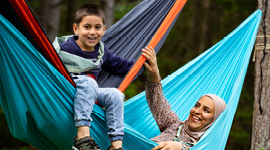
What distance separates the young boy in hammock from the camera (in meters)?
1.70

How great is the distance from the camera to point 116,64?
2.23 metres

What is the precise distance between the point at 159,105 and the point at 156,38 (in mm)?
456

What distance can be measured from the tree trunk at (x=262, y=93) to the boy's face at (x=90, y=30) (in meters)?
1.51

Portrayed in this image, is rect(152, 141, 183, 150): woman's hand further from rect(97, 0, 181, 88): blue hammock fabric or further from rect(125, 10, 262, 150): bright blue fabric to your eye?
rect(97, 0, 181, 88): blue hammock fabric

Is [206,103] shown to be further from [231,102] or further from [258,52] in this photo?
[258,52]

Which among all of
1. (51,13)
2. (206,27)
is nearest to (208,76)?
(51,13)

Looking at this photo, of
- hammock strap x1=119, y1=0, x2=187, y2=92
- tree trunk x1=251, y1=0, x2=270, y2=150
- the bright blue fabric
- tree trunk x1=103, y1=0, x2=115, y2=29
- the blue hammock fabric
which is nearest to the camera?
hammock strap x1=119, y1=0, x2=187, y2=92

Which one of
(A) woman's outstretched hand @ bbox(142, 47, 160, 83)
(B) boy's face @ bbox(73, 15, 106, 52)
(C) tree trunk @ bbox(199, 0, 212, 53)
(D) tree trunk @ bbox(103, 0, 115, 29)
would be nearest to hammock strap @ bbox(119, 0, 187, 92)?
(A) woman's outstretched hand @ bbox(142, 47, 160, 83)

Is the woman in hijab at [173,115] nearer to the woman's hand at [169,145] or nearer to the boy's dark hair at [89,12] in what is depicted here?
the woman's hand at [169,145]

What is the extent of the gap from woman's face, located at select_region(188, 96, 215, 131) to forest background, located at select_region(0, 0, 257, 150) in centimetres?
286

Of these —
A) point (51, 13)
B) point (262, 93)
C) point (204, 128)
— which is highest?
point (51, 13)

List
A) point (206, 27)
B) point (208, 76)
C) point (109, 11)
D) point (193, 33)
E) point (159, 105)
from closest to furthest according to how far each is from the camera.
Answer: point (159, 105)
point (208, 76)
point (109, 11)
point (206, 27)
point (193, 33)

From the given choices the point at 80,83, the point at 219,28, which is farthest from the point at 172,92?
the point at 219,28

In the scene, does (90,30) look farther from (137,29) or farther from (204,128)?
(204,128)
